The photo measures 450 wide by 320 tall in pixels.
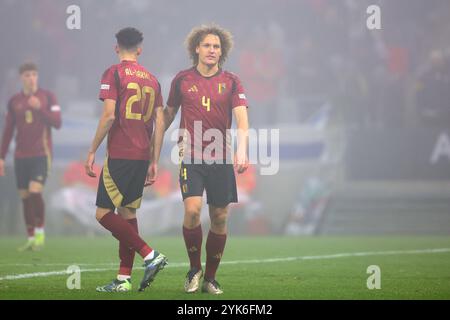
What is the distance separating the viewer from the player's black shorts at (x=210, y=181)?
342 inches

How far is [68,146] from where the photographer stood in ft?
79.0

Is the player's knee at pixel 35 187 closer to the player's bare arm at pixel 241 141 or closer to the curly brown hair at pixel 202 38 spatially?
the curly brown hair at pixel 202 38

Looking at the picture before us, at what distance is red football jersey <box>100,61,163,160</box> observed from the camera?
28.6 feet

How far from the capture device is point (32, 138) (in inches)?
586

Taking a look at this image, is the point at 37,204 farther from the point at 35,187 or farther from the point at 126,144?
the point at 126,144

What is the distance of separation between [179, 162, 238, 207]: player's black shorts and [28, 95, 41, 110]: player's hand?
652 cm

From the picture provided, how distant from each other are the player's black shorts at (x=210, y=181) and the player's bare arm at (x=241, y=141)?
0.16m

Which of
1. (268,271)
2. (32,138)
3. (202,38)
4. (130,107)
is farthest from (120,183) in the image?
(32,138)

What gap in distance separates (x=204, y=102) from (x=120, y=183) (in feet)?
3.33

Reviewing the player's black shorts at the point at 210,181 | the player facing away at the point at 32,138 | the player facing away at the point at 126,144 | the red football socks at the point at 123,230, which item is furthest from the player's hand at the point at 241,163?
the player facing away at the point at 32,138

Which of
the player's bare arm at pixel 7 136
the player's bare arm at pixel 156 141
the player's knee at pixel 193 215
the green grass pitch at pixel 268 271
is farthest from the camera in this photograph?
the player's bare arm at pixel 7 136

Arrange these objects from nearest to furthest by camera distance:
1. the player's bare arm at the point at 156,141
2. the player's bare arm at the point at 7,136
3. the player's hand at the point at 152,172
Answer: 1. the player's bare arm at the point at 156,141
2. the player's hand at the point at 152,172
3. the player's bare arm at the point at 7,136

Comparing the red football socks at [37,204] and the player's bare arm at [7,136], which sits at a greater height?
the player's bare arm at [7,136]

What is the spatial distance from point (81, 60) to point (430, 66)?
8.72m
